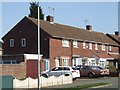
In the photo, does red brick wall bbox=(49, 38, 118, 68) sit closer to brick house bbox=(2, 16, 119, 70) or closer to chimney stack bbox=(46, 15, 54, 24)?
brick house bbox=(2, 16, 119, 70)

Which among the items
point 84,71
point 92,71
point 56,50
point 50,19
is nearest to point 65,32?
point 50,19

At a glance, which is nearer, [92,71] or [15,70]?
[15,70]

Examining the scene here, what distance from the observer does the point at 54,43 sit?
1956 inches

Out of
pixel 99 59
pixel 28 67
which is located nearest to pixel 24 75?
pixel 28 67

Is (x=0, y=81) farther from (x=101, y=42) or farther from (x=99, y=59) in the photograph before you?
(x=101, y=42)

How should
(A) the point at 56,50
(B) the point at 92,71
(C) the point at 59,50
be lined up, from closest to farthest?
(B) the point at 92,71
(A) the point at 56,50
(C) the point at 59,50

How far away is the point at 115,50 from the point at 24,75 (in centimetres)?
3552

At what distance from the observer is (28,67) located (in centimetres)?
4044

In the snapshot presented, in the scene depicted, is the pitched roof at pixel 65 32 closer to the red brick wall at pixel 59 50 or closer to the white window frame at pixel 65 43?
the white window frame at pixel 65 43

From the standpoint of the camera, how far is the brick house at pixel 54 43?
49.2 meters

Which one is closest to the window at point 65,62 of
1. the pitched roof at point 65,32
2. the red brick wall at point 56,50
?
the red brick wall at point 56,50

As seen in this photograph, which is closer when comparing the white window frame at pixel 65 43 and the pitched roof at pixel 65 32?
the pitched roof at pixel 65 32

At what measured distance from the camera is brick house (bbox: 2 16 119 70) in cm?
4922

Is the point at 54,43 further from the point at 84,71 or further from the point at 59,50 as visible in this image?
the point at 84,71
